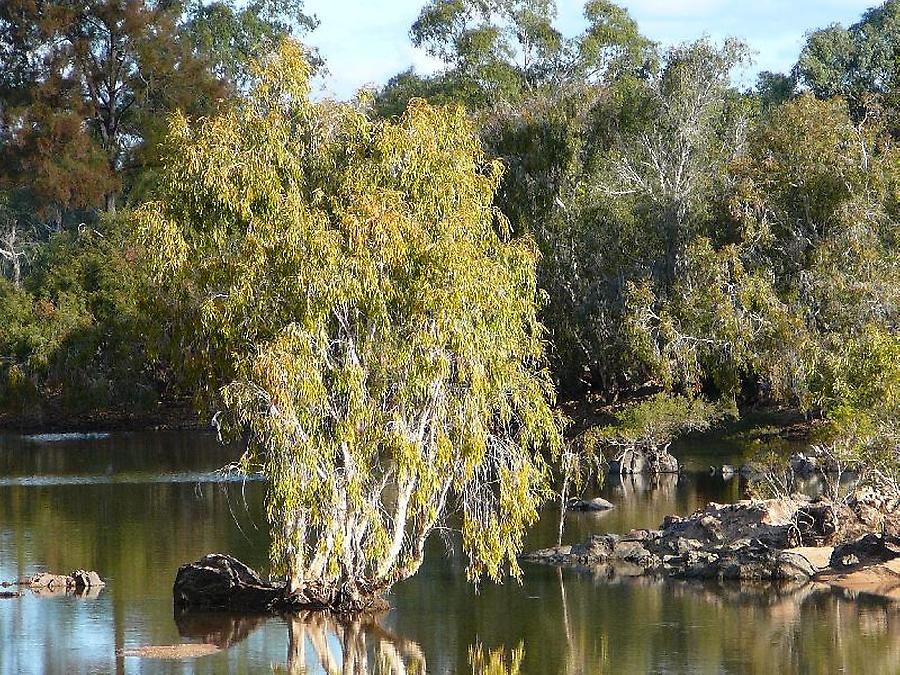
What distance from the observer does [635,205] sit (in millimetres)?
54375

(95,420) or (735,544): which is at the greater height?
(95,420)

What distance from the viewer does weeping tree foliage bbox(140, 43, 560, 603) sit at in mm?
22516

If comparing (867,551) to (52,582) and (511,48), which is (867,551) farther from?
(511,48)

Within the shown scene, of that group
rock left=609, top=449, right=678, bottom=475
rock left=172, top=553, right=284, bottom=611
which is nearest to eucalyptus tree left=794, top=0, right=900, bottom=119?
rock left=609, top=449, right=678, bottom=475

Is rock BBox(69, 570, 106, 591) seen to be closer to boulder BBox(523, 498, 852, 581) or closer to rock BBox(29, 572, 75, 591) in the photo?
rock BBox(29, 572, 75, 591)

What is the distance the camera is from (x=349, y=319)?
23359 mm

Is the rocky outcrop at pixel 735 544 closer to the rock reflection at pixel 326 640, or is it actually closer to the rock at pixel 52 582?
the rock reflection at pixel 326 640

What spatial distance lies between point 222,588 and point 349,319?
5.62 m

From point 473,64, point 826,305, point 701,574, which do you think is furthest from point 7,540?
point 473,64

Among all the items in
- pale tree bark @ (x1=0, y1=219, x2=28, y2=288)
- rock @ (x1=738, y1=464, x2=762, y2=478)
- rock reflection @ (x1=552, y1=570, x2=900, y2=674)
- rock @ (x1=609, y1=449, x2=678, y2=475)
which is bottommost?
rock reflection @ (x1=552, y1=570, x2=900, y2=674)

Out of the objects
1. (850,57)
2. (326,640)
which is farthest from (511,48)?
(326,640)

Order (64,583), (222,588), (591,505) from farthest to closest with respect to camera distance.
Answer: (591,505)
(64,583)
(222,588)

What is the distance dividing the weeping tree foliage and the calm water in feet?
4.71

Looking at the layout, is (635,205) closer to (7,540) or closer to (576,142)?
(576,142)
